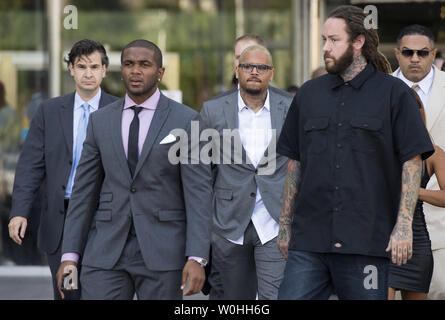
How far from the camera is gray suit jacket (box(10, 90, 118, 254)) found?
21.2ft

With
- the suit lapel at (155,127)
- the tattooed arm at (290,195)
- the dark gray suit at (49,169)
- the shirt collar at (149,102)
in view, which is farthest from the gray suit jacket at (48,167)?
the tattooed arm at (290,195)

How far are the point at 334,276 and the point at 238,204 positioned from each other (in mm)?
1723

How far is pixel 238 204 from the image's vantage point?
653 cm

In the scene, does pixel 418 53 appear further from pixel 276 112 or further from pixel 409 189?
pixel 409 189

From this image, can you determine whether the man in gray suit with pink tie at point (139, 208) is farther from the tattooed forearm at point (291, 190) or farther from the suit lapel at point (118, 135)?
the tattooed forearm at point (291, 190)

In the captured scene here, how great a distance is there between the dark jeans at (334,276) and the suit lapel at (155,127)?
925 mm

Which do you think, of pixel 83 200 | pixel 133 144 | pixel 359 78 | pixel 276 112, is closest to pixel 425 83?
A: pixel 276 112

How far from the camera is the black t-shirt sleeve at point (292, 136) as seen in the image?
5.17 metres

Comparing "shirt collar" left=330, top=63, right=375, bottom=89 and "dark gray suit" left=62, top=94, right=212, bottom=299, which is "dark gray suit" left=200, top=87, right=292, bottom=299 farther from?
"shirt collar" left=330, top=63, right=375, bottom=89

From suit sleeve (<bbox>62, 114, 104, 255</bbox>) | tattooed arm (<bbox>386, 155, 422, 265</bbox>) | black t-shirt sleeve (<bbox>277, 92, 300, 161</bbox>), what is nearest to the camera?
tattooed arm (<bbox>386, 155, 422, 265</bbox>)

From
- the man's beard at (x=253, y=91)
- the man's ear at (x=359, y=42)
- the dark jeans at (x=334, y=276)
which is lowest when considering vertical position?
the dark jeans at (x=334, y=276)

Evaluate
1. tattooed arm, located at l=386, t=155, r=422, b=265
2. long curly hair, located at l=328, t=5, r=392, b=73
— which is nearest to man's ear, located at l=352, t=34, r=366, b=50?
long curly hair, located at l=328, t=5, r=392, b=73

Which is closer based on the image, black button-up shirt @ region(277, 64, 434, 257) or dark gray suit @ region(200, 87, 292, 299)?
black button-up shirt @ region(277, 64, 434, 257)

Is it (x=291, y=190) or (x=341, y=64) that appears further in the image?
(x=291, y=190)
